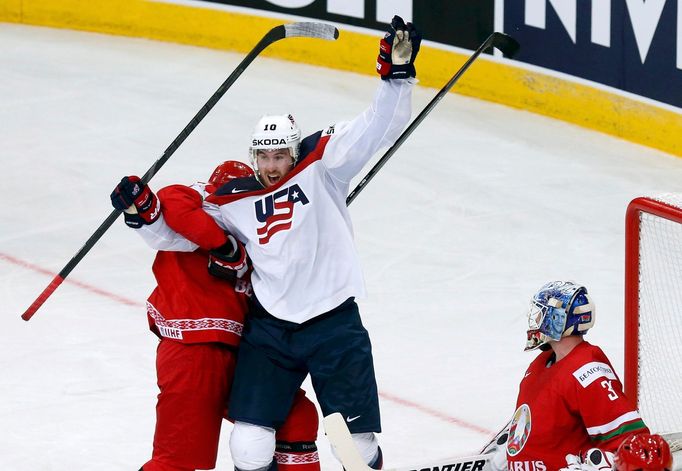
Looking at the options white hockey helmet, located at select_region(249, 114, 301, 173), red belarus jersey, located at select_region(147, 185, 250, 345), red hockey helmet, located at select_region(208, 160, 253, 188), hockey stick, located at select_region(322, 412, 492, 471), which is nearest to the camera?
hockey stick, located at select_region(322, 412, 492, 471)

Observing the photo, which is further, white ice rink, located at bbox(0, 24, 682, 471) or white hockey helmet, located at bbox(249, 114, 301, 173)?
white ice rink, located at bbox(0, 24, 682, 471)

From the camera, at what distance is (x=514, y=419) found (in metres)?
3.62

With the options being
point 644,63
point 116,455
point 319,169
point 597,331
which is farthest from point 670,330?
point 644,63

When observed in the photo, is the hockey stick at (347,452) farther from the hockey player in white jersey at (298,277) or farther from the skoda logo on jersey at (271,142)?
the skoda logo on jersey at (271,142)

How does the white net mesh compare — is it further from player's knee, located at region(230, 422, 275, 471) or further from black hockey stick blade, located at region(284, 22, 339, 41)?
player's knee, located at region(230, 422, 275, 471)

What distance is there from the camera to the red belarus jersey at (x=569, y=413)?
3350mm

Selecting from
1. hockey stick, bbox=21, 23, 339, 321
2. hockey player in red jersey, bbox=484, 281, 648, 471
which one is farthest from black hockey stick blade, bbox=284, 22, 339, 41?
hockey player in red jersey, bbox=484, 281, 648, 471

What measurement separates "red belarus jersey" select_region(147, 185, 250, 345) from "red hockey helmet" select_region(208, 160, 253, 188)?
6 cm

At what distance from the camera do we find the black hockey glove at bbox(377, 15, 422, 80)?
147 inches

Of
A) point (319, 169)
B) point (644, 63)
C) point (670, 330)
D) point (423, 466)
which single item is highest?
point (319, 169)

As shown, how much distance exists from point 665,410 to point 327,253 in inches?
50.1

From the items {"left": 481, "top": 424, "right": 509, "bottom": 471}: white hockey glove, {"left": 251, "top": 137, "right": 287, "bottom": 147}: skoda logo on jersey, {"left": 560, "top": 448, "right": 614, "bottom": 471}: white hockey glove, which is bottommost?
{"left": 481, "top": 424, "right": 509, "bottom": 471}: white hockey glove

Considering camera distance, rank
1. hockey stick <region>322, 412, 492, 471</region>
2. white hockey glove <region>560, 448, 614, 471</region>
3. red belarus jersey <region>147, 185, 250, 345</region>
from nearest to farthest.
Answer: white hockey glove <region>560, 448, 614, 471</region> < hockey stick <region>322, 412, 492, 471</region> < red belarus jersey <region>147, 185, 250, 345</region>

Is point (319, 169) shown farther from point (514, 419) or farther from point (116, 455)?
point (116, 455)
